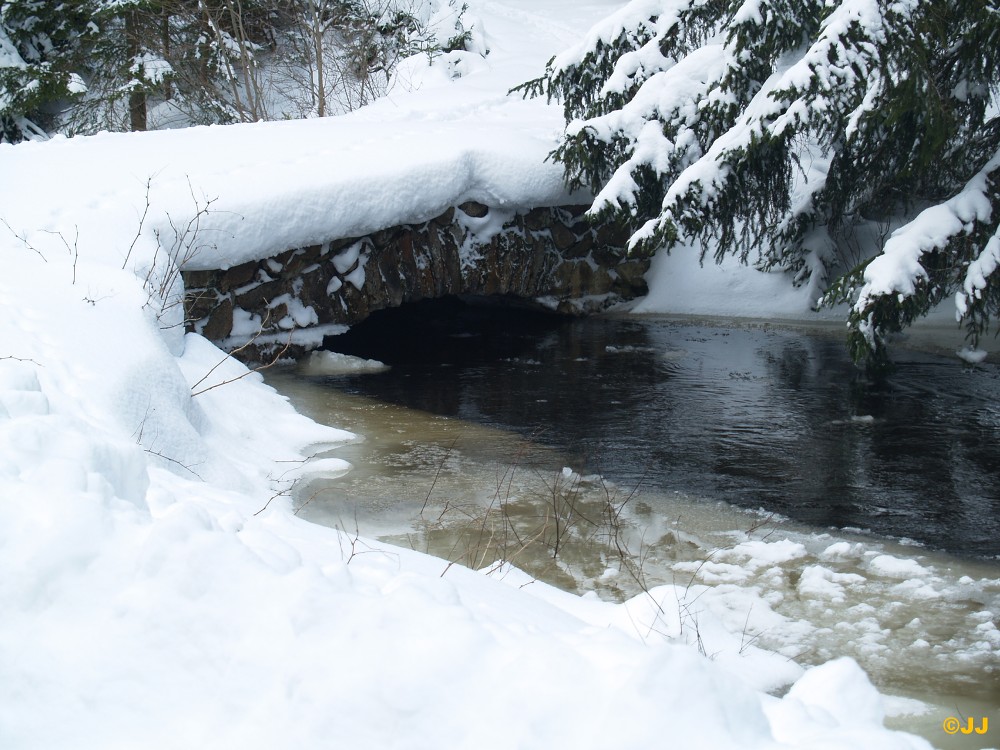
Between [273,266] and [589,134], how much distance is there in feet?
9.53

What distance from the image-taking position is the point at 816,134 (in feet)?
20.4

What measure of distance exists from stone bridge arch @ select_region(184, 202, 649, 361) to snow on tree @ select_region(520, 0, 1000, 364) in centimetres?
89

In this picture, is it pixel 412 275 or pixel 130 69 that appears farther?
pixel 130 69

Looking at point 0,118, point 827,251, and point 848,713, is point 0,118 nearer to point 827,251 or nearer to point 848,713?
point 827,251

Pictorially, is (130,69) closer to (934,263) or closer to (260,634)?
(934,263)

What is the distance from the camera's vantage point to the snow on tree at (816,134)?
523cm

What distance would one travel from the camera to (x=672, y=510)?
13.3ft

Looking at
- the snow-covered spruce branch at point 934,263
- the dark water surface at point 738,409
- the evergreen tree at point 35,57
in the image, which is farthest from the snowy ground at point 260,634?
the evergreen tree at point 35,57

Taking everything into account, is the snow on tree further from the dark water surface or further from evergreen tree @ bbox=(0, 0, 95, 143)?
evergreen tree @ bbox=(0, 0, 95, 143)

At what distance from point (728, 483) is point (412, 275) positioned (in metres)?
4.09

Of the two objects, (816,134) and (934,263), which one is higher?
(816,134)

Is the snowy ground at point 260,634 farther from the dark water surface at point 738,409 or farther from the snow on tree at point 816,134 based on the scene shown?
the snow on tree at point 816,134

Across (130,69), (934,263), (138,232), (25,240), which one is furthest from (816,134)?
(130,69)

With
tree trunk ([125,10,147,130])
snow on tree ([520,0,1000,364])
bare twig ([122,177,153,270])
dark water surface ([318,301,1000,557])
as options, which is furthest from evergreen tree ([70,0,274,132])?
bare twig ([122,177,153,270])
